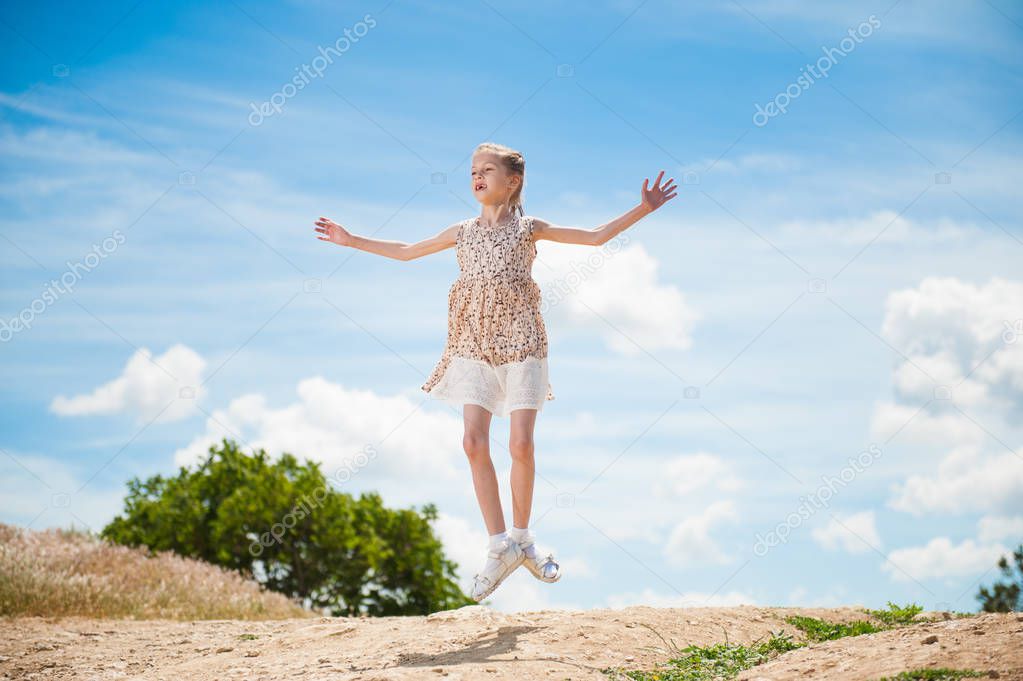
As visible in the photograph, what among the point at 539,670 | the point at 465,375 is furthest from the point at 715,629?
the point at 465,375

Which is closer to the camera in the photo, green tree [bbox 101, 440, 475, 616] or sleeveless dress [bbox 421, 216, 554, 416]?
sleeveless dress [bbox 421, 216, 554, 416]

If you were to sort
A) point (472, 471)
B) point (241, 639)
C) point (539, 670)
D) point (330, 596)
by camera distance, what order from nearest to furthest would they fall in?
point (539, 670)
point (472, 471)
point (241, 639)
point (330, 596)

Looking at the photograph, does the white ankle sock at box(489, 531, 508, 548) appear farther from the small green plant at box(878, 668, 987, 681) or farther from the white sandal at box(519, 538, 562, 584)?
the small green plant at box(878, 668, 987, 681)

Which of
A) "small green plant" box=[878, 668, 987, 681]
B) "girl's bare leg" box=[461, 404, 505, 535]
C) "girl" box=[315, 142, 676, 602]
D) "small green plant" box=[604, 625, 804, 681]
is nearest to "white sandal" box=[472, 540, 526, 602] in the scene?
"girl" box=[315, 142, 676, 602]

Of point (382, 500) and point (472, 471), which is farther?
point (382, 500)

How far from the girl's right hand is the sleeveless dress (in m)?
1.03

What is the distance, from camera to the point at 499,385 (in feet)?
21.6

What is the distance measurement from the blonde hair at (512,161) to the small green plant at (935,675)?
153 inches

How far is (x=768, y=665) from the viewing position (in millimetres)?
5508

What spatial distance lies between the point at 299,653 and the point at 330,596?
7080 mm

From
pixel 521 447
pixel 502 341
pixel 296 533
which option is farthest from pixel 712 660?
pixel 296 533

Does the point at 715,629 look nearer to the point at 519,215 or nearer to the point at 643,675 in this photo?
the point at 643,675

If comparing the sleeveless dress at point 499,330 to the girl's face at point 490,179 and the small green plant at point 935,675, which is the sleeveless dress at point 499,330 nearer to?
the girl's face at point 490,179

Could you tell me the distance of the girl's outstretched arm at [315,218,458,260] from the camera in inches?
276
